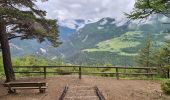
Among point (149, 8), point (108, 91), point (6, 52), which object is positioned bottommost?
point (108, 91)

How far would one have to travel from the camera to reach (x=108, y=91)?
933 inches

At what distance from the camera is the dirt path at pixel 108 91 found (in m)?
21.9

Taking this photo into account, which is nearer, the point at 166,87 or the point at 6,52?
the point at 166,87

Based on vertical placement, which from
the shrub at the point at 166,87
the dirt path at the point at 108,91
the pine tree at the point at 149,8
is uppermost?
the pine tree at the point at 149,8

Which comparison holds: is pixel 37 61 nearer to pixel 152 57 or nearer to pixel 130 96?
pixel 152 57

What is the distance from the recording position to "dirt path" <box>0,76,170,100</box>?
21.9m

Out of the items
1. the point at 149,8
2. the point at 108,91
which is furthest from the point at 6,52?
the point at 149,8

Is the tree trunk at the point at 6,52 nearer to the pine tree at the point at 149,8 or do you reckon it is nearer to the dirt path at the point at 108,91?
the dirt path at the point at 108,91

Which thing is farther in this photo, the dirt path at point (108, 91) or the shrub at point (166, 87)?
the dirt path at point (108, 91)

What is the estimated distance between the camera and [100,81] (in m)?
28.9

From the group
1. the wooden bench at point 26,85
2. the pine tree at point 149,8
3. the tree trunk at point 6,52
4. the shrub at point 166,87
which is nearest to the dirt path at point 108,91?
the shrub at point 166,87

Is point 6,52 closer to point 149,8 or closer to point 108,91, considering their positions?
point 108,91

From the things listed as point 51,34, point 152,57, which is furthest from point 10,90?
point 152,57

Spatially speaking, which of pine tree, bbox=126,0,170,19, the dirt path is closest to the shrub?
the dirt path
